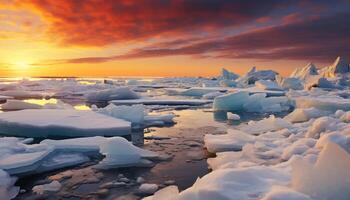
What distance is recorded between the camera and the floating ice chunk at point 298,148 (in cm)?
645

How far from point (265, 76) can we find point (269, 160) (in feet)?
150

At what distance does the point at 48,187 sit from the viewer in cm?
523

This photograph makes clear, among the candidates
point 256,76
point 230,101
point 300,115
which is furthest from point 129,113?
point 256,76

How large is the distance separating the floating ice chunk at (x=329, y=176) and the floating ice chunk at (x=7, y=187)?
399 cm

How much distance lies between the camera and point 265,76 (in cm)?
5034

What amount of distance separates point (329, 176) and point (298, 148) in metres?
Answer: 3.66

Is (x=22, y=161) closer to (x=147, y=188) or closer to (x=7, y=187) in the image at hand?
(x=7, y=187)

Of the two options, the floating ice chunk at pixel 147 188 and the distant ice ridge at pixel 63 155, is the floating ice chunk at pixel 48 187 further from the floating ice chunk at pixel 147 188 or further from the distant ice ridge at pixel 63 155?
the floating ice chunk at pixel 147 188

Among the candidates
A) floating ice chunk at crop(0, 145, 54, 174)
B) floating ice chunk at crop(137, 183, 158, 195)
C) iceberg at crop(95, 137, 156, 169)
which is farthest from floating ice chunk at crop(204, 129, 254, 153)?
floating ice chunk at crop(0, 145, 54, 174)

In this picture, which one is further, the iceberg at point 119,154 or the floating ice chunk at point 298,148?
the iceberg at point 119,154

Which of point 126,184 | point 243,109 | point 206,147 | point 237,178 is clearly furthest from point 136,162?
point 243,109

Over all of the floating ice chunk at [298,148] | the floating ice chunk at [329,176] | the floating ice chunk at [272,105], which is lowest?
the floating ice chunk at [272,105]

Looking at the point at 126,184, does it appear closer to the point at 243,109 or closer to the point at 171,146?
the point at 171,146

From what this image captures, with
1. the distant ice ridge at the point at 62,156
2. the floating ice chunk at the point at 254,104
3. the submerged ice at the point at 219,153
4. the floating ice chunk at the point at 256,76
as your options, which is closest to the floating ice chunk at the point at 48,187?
the submerged ice at the point at 219,153
